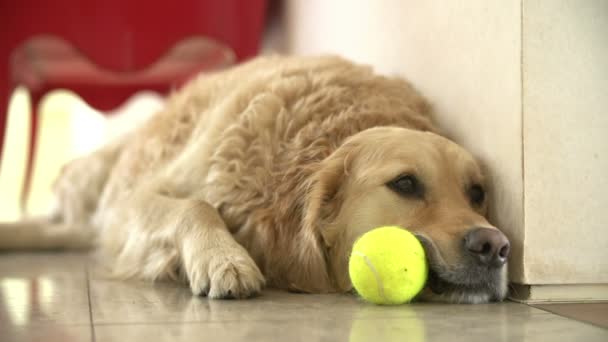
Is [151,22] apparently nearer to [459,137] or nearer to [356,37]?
[356,37]

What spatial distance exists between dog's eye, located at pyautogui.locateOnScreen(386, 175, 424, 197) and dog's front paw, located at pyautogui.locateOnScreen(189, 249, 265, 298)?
1.32ft

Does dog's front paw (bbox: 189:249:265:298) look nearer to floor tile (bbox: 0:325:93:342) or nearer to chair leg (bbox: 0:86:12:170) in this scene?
floor tile (bbox: 0:325:93:342)

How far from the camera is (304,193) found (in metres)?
2.17

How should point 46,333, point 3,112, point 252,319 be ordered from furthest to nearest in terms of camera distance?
point 3,112 → point 252,319 → point 46,333

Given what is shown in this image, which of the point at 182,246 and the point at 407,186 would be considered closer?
the point at 407,186

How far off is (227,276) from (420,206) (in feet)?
1.65

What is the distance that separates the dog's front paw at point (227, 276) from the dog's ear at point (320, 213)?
0.47ft

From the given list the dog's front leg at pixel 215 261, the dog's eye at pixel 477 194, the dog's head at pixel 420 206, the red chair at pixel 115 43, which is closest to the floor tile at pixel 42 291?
the dog's front leg at pixel 215 261

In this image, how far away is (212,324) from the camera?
62.4 inches

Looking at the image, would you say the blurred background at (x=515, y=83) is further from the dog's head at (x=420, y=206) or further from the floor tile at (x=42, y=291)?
the floor tile at (x=42, y=291)

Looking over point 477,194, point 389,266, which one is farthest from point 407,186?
point 389,266

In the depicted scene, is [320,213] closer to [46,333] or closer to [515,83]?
[515,83]

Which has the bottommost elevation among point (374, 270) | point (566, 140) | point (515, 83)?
point (374, 270)

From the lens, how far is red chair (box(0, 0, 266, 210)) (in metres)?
4.11
